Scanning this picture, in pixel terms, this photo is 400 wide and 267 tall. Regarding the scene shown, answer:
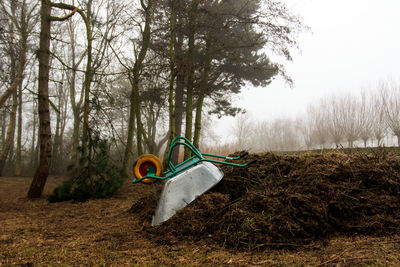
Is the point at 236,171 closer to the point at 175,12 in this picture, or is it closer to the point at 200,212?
the point at 200,212

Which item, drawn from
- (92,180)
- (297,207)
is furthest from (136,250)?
(92,180)

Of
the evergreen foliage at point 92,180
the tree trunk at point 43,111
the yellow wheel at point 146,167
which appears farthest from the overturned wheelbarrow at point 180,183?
the tree trunk at point 43,111

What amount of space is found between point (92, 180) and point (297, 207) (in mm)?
4569

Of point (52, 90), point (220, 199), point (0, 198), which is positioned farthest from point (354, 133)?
point (52, 90)

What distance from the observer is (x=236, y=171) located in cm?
349

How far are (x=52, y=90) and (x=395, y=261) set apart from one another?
20333mm

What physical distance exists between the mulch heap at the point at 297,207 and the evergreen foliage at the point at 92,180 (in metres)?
2.88

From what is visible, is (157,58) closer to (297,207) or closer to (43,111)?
(43,111)

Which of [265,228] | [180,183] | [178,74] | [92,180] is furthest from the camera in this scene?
[178,74]

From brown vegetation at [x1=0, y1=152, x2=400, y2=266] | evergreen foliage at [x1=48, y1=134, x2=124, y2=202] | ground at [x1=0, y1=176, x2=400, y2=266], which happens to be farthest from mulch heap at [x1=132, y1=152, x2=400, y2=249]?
evergreen foliage at [x1=48, y1=134, x2=124, y2=202]

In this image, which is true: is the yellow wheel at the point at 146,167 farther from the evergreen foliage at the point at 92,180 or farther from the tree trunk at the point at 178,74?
the tree trunk at the point at 178,74

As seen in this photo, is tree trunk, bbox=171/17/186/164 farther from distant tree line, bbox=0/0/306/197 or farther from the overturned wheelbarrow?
the overturned wheelbarrow

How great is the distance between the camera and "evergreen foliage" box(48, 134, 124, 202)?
562 centimetres

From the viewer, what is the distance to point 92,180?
575 centimetres
